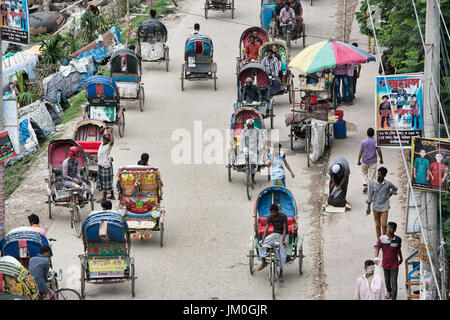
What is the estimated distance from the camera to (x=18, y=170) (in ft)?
89.7

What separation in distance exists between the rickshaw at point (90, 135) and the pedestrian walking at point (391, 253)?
866cm

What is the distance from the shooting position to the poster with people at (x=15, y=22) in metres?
20.9

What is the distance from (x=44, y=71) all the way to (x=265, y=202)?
16.5 meters

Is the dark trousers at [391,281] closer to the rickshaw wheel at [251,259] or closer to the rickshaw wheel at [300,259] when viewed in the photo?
the rickshaw wheel at [300,259]

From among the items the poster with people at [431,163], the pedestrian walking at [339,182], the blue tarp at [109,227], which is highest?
the pedestrian walking at [339,182]

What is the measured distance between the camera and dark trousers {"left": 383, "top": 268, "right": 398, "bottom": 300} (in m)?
18.4

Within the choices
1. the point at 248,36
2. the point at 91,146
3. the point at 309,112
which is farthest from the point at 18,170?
the point at 248,36

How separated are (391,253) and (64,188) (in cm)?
770

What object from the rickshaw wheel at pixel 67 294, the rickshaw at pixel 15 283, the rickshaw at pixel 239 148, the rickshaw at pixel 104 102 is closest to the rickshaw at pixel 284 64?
the rickshaw at pixel 239 148

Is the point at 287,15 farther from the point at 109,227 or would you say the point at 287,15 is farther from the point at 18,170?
the point at 109,227

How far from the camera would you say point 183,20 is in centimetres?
3856

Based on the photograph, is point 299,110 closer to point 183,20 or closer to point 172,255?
point 172,255

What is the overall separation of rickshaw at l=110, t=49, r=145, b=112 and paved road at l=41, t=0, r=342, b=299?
625 mm

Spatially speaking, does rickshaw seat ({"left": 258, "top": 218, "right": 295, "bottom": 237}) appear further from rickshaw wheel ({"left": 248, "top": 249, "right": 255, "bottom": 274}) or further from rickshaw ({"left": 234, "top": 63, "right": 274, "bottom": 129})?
rickshaw ({"left": 234, "top": 63, "right": 274, "bottom": 129})
